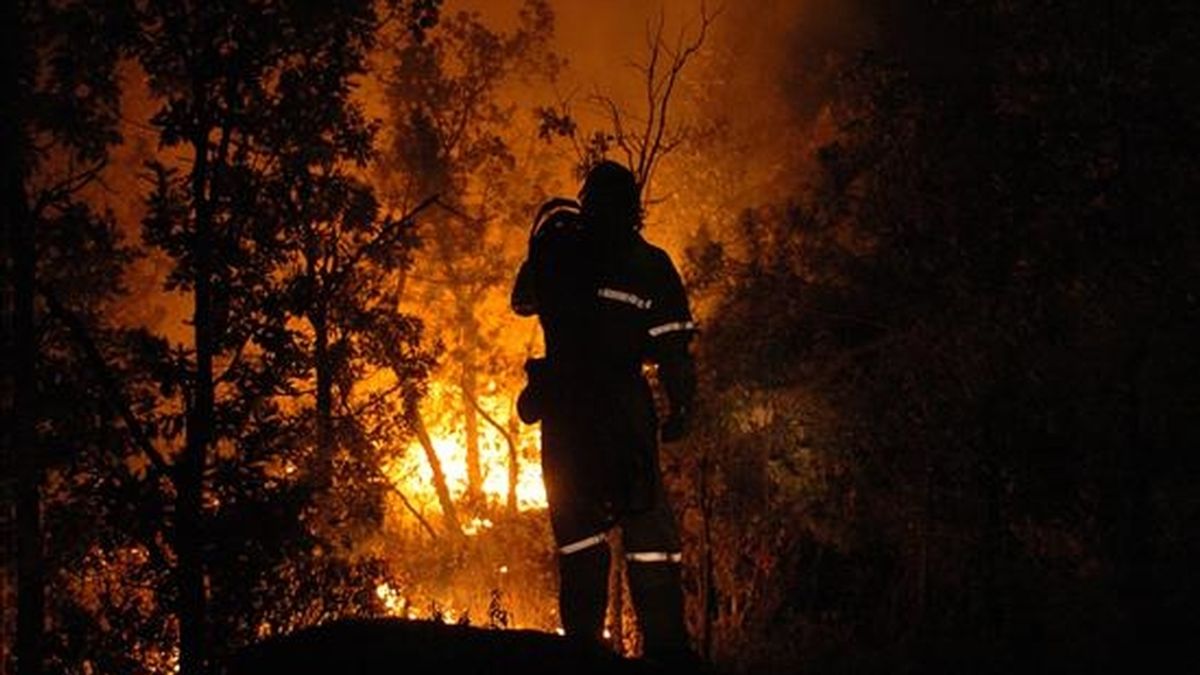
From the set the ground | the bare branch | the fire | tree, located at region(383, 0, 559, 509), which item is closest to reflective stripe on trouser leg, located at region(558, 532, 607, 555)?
the ground

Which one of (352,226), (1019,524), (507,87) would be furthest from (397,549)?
(1019,524)

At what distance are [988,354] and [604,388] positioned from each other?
3.07 meters

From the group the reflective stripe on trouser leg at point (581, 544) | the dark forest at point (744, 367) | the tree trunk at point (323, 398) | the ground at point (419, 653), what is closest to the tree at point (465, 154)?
the dark forest at point (744, 367)

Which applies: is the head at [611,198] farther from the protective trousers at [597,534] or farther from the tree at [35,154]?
the tree at [35,154]

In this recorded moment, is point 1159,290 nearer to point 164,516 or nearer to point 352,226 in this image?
point 352,226

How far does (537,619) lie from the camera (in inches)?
393

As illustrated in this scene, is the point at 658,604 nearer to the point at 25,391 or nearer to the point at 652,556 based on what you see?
the point at 652,556

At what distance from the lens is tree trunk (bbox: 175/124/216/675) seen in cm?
518

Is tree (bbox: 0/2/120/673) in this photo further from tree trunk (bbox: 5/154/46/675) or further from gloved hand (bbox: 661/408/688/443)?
gloved hand (bbox: 661/408/688/443)

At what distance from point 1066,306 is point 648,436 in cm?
316

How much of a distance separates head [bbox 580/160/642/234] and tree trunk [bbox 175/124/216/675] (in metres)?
1.93

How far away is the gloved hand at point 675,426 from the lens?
523cm

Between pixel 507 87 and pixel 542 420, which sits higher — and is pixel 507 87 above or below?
above

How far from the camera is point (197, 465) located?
5.25 metres
